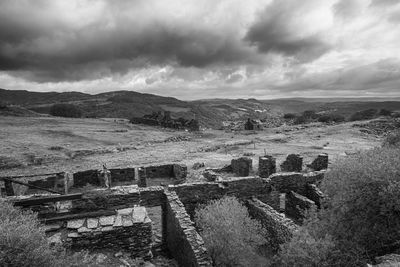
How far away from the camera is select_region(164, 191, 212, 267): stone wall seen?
27.0 feet

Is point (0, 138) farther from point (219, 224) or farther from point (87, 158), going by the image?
point (219, 224)

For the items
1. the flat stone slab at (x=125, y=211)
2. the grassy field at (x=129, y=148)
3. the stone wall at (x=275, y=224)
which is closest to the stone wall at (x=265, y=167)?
the grassy field at (x=129, y=148)

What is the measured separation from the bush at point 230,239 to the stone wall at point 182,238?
0.72m

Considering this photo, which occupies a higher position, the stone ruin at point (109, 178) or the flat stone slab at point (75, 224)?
the flat stone slab at point (75, 224)

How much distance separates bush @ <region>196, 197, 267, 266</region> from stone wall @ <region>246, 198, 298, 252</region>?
2.11 ft

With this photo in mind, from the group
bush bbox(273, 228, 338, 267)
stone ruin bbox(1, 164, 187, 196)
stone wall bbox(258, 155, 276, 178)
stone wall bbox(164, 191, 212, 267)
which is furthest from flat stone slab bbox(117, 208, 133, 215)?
stone wall bbox(258, 155, 276, 178)

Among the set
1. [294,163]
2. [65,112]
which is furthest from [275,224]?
[65,112]

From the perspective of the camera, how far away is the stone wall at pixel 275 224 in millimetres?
10086

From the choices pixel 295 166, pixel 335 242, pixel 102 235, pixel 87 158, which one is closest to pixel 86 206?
pixel 102 235

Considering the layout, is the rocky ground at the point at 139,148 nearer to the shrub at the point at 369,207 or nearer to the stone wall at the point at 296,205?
the stone wall at the point at 296,205

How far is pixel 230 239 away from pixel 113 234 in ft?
13.4

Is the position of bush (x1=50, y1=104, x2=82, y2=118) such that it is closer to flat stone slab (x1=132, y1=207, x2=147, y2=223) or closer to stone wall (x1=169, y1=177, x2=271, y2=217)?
stone wall (x1=169, y1=177, x2=271, y2=217)

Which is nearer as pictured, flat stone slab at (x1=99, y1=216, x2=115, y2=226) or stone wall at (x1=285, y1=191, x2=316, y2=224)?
flat stone slab at (x1=99, y1=216, x2=115, y2=226)

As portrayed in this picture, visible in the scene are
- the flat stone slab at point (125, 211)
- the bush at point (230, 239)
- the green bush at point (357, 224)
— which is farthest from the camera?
the flat stone slab at point (125, 211)
